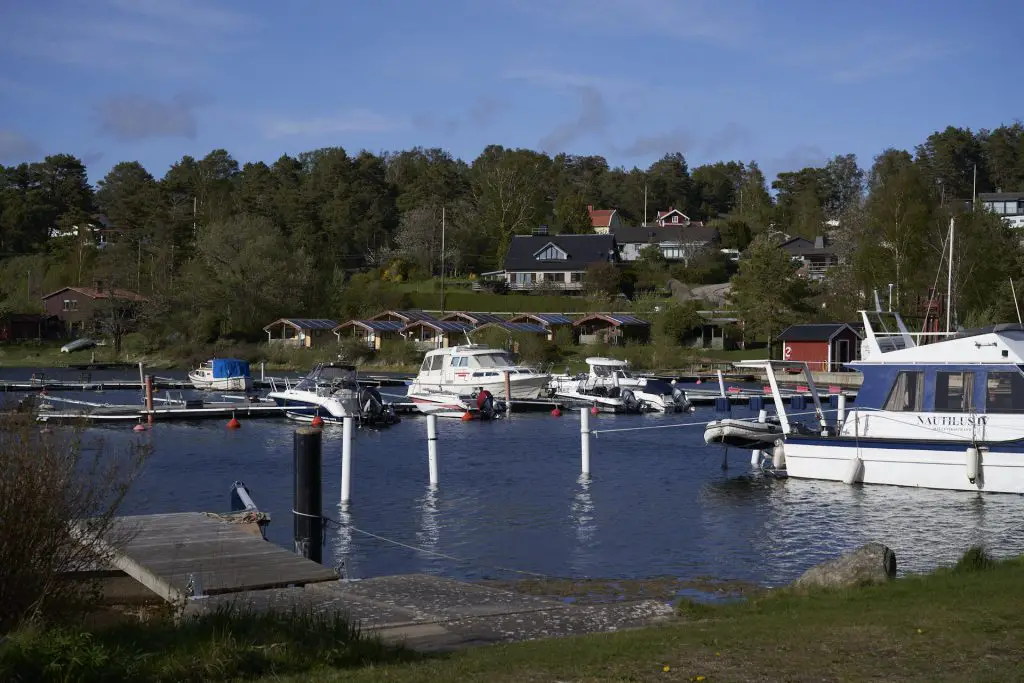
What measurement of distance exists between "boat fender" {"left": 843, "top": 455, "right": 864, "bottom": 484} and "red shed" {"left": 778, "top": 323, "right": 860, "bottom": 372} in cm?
4502

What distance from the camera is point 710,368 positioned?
78.2 m

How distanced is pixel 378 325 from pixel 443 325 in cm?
713

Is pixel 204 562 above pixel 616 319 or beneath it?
beneath

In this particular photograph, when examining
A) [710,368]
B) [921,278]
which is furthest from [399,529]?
[921,278]

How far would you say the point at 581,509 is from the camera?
25297mm

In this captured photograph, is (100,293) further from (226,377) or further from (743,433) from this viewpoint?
(743,433)

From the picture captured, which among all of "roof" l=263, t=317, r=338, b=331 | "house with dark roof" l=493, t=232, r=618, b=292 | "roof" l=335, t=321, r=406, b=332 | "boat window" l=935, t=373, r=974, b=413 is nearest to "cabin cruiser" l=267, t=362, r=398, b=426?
"boat window" l=935, t=373, r=974, b=413

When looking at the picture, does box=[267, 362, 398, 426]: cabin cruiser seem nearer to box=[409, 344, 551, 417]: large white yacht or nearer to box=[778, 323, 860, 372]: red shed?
box=[409, 344, 551, 417]: large white yacht

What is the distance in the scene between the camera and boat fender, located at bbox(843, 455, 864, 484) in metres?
27.3

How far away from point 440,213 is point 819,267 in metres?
43.5

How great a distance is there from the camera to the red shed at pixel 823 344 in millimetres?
72125

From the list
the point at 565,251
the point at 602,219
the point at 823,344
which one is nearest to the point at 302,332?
the point at 565,251

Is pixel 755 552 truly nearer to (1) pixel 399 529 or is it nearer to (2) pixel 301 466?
(1) pixel 399 529

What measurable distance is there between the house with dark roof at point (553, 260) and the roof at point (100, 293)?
36.6 meters
